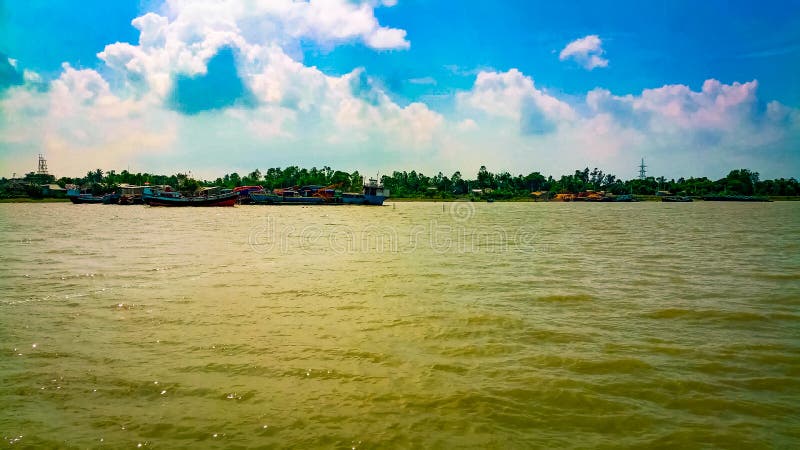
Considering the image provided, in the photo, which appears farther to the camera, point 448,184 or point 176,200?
point 448,184

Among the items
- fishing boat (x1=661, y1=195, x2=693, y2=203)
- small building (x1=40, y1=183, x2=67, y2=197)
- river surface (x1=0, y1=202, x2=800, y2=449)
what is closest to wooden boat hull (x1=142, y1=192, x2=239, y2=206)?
small building (x1=40, y1=183, x2=67, y2=197)

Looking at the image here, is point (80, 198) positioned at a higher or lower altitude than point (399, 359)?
higher

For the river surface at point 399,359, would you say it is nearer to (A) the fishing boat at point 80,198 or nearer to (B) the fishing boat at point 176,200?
(B) the fishing boat at point 176,200

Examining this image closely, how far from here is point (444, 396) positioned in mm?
5656

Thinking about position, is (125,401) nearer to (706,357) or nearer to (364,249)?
(706,357)

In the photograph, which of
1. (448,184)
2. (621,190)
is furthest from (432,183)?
(621,190)

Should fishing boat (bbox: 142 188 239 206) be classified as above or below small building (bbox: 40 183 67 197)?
below

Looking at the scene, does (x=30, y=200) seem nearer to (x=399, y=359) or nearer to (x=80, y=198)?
(x=80, y=198)

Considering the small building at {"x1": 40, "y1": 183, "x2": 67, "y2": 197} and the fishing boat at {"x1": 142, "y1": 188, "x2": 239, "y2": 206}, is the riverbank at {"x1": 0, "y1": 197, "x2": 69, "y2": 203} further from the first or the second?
the fishing boat at {"x1": 142, "y1": 188, "x2": 239, "y2": 206}

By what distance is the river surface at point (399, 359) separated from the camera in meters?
4.82

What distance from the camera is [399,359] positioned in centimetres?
704

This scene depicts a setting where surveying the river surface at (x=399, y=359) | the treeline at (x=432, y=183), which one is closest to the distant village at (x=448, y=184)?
the treeline at (x=432, y=183)

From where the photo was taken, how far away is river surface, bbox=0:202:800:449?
482 centimetres

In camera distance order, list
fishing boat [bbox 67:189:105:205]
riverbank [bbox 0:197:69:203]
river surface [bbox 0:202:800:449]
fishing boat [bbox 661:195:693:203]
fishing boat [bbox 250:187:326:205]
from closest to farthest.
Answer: river surface [bbox 0:202:800:449] < fishing boat [bbox 67:189:105:205] < fishing boat [bbox 250:187:326:205] < riverbank [bbox 0:197:69:203] < fishing boat [bbox 661:195:693:203]
